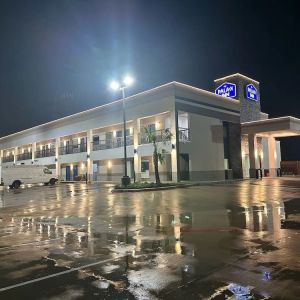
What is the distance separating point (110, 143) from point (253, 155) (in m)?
19.8

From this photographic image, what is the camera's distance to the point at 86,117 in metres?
50.8

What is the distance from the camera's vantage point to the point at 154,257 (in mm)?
7184

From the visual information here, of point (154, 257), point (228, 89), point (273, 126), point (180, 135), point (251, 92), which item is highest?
point (228, 89)

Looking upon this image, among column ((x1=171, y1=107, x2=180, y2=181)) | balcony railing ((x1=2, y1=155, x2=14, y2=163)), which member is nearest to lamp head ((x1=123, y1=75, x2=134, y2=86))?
column ((x1=171, y1=107, x2=180, y2=181))

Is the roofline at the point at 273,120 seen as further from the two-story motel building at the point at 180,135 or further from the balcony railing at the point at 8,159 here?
the balcony railing at the point at 8,159

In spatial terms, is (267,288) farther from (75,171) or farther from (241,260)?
(75,171)

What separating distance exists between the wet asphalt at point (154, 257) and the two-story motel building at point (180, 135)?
25.3 m

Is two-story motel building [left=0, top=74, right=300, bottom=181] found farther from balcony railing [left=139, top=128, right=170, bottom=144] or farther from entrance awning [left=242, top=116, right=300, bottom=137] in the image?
balcony railing [left=139, top=128, right=170, bottom=144]

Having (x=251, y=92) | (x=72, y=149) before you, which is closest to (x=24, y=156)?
(x=72, y=149)

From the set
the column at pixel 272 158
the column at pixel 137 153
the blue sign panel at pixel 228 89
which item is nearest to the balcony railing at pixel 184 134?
the column at pixel 137 153

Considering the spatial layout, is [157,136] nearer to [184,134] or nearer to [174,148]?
[184,134]

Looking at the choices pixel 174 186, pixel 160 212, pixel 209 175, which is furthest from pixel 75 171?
pixel 160 212

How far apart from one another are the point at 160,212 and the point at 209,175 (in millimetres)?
27511

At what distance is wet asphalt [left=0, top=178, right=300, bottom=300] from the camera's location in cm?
526
